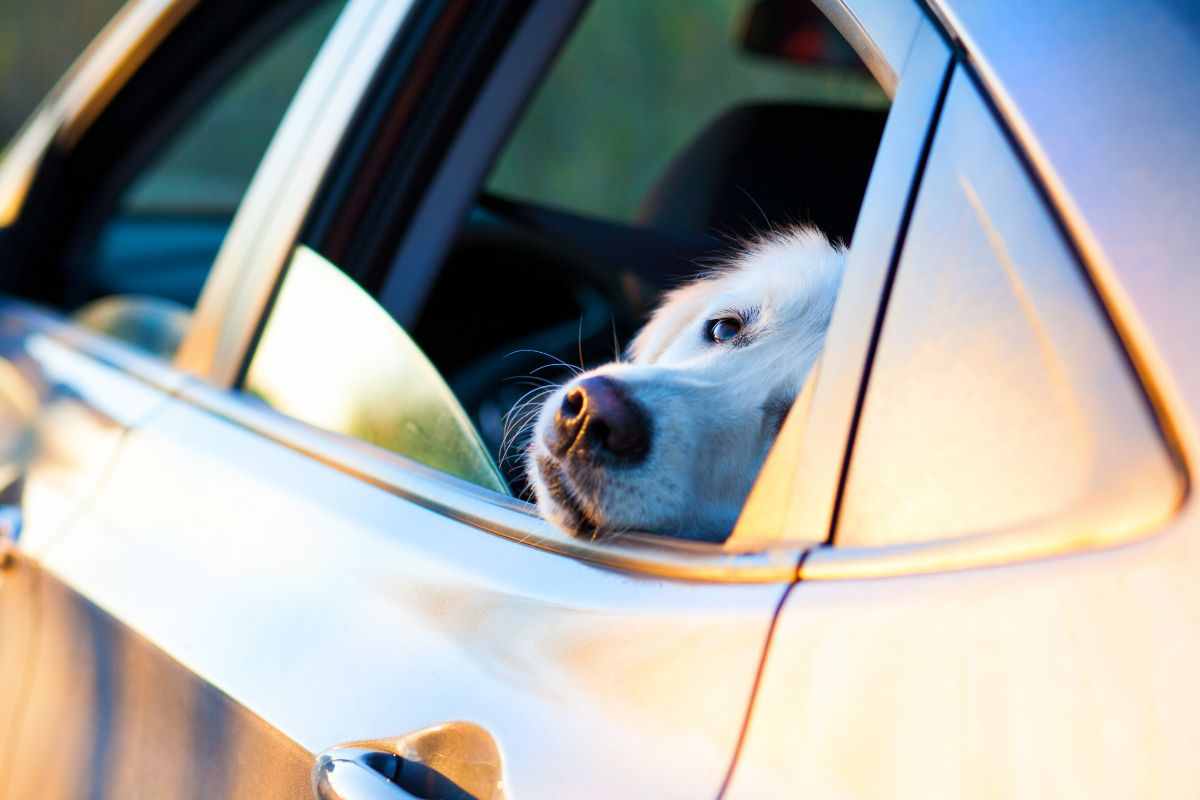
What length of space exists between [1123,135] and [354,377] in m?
1.28

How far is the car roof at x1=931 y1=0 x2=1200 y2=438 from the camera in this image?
0.88 metres

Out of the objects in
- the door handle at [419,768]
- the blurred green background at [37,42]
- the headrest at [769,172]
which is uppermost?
the blurred green background at [37,42]

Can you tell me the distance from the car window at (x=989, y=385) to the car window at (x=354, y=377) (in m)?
0.72

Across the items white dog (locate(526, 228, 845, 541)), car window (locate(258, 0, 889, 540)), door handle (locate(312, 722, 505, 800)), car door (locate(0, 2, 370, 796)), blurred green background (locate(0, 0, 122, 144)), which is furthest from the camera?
blurred green background (locate(0, 0, 122, 144))

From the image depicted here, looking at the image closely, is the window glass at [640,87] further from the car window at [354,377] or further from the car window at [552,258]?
the car window at [354,377]

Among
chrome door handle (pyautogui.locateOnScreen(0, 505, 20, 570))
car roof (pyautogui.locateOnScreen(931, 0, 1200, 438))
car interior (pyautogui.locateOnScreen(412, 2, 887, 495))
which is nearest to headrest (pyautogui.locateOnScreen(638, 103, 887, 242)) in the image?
car interior (pyautogui.locateOnScreen(412, 2, 887, 495))

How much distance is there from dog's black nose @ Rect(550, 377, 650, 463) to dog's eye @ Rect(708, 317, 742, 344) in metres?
0.61

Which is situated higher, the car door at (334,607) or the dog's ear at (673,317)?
the dog's ear at (673,317)

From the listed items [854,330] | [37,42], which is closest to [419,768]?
[854,330]

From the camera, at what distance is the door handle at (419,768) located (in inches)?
45.9

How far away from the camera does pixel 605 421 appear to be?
1.44 m

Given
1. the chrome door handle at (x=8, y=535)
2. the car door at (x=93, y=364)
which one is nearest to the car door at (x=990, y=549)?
A: the car door at (x=93, y=364)

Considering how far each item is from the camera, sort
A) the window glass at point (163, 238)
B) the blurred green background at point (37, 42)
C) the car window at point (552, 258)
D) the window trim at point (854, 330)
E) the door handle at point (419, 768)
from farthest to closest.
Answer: the blurred green background at point (37, 42), the window glass at point (163, 238), the car window at point (552, 258), the door handle at point (419, 768), the window trim at point (854, 330)

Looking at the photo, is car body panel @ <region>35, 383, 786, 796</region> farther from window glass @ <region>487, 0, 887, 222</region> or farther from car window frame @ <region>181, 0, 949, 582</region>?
window glass @ <region>487, 0, 887, 222</region>
